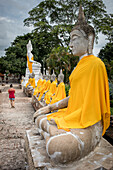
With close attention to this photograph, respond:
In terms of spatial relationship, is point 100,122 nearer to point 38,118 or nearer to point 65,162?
point 65,162

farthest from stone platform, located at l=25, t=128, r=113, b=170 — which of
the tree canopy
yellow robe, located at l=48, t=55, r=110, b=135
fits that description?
the tree canopy

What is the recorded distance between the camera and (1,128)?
14.8 feet

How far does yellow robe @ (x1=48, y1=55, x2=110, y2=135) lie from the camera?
1.65 m

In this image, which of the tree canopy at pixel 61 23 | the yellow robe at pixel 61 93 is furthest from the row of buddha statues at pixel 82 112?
the tree canopy at pixel 61 23

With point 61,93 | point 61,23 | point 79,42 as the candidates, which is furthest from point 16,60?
point 79,42

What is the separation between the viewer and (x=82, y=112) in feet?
5.43

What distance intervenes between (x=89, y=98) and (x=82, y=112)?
168 millimetres

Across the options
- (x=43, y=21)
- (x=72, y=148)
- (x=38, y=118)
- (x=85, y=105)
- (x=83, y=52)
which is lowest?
(x=72, y=148)

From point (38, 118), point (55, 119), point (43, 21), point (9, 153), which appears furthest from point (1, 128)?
point (43, 21)

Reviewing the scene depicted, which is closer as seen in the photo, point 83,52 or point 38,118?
point 83,52

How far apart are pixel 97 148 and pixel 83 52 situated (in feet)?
3.82

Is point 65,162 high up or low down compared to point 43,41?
down

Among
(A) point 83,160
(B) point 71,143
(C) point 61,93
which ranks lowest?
(A) point 83,160

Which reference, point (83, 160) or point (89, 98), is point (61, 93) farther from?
point (83, 160)
